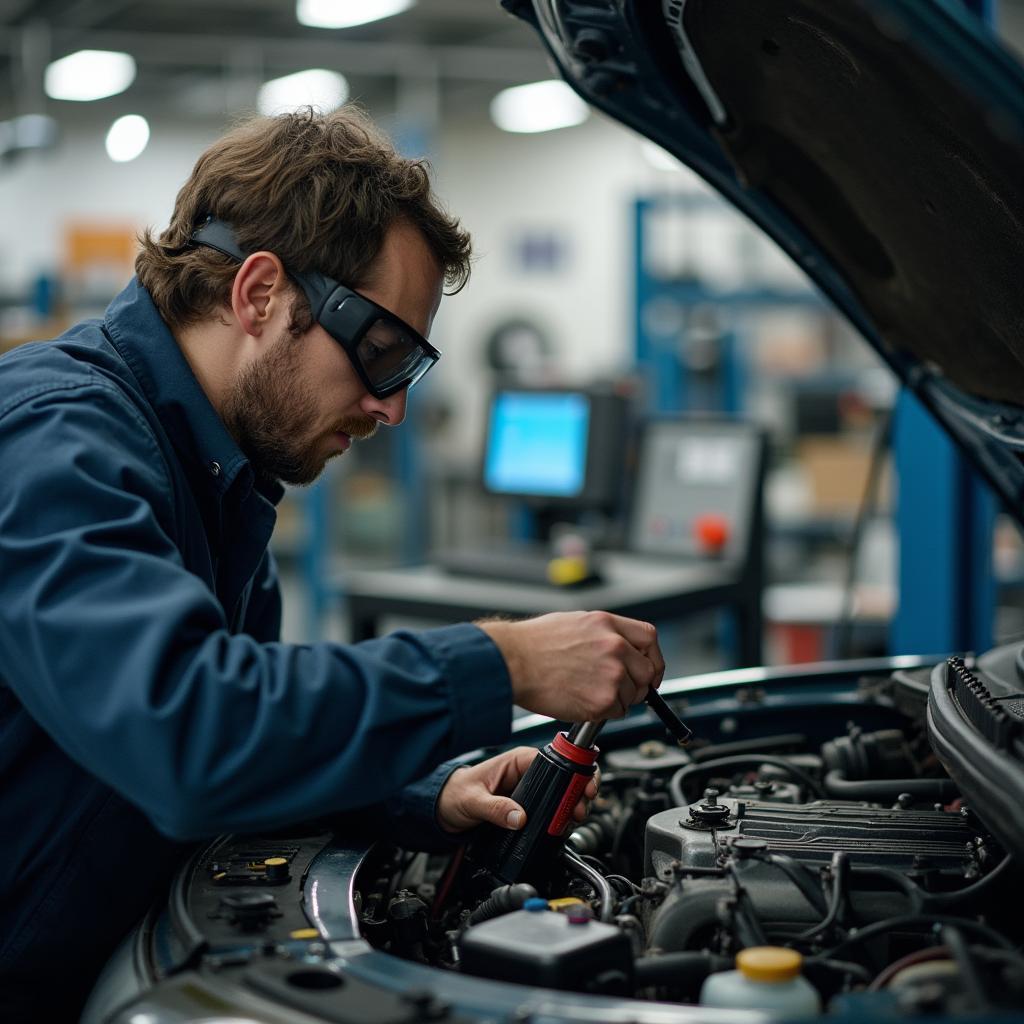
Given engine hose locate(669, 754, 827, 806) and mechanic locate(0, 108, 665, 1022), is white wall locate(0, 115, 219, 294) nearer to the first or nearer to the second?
mechanic locate(0, 108, 665, 1022)

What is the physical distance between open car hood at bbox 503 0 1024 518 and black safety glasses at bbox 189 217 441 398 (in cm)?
41

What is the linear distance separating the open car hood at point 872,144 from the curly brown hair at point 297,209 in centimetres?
26

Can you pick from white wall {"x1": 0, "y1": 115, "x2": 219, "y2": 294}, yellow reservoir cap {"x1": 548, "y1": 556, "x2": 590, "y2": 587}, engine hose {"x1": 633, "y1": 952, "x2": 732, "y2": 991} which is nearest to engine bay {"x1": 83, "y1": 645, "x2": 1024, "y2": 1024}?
engine hose {"x1": 633, "y1": 952, "x2": 732, "y2": 991}

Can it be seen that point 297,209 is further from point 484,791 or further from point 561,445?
point 561,445

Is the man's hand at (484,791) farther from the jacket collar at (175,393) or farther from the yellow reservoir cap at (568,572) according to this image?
the yellow reservoir cap at (568,572)

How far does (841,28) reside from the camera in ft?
4.05

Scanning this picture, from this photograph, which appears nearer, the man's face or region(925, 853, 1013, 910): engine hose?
region(925, 853, 1013, 910): engine hose

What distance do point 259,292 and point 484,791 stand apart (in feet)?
1.95

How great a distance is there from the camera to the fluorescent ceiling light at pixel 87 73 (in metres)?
9.10

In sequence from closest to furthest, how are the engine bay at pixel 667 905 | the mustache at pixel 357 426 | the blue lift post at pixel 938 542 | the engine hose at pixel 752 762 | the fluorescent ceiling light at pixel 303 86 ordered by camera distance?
the engine bay at pixel 667 905 < the mustache at pixel 357 426 < the engine hose at pixel 752 762 < the blue lift post at pixel 938 542 < the fluorescent ceiling light at pixel 303 86

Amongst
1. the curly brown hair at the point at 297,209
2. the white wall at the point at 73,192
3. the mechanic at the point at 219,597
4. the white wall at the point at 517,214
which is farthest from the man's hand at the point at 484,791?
the white wall at the point at 73,192

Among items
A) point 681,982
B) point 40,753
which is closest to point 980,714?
point 681,982

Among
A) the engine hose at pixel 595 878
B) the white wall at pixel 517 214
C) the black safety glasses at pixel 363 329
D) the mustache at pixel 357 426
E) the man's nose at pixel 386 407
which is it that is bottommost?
the white wall at pixel 517 214

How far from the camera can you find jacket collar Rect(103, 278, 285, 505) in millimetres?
1405
